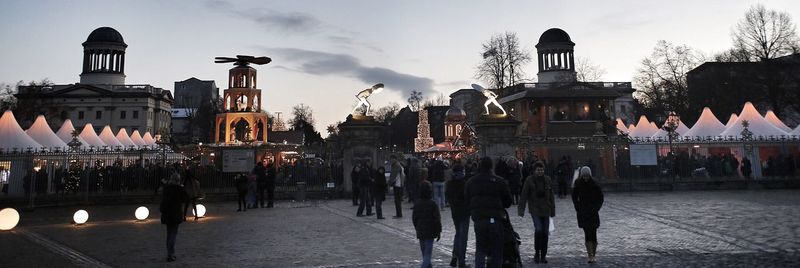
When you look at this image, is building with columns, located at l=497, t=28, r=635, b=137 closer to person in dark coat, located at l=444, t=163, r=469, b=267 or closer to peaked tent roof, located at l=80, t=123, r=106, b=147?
peaked tent roof, located at l=80, t=123, r=106, b=147

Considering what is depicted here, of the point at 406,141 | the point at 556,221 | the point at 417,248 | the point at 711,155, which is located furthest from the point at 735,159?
the point at 406,141

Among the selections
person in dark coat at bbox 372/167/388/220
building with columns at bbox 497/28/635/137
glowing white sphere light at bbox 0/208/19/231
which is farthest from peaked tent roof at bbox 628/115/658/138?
glowing white sphere light at bbox 0/208/19/231

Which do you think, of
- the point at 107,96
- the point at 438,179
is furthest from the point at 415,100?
the point at 438,179

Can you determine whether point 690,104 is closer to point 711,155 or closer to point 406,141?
point 711,155

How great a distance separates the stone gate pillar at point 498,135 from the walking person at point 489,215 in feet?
52.9

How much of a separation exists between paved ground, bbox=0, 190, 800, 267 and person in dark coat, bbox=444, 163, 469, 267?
23.0 inches

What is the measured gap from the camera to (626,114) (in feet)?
283

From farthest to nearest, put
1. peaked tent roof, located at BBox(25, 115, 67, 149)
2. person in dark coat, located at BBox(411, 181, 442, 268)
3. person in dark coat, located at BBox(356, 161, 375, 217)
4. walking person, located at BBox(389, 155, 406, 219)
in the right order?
peaked tent roof, located at BBox(25, 115, 67, 149) → person in dark coat, located at BBox(356, 161, 375, 217) → walking person, located at BBox(389, 155, 406, 219) → person in dark coat, located at BBox(411, 181, 442, 268)

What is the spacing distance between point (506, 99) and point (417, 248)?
4398 centimetres

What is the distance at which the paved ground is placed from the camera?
8938 millimetres

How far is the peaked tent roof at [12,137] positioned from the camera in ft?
89.1

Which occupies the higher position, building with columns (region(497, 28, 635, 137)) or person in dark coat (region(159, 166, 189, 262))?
building with columns (region(497, 28, 635, 137))

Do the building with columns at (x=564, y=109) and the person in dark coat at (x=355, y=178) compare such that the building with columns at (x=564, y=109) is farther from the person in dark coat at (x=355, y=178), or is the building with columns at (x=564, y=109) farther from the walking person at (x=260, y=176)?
the walking person at (x=260, y=176)

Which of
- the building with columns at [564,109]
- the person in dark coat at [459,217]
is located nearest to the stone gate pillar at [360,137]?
the person in dark coat at [459,217]
